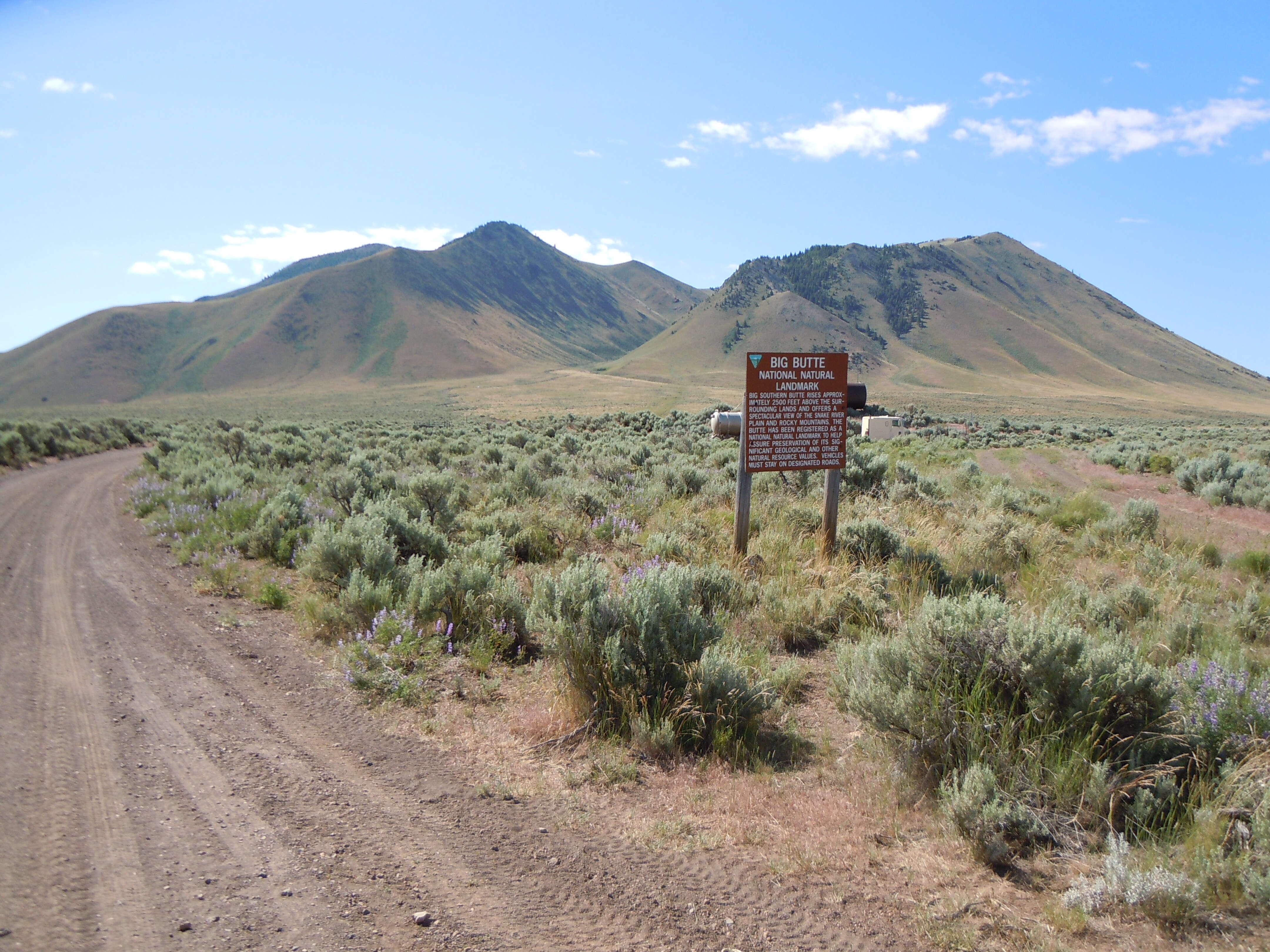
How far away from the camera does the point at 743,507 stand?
7465mm

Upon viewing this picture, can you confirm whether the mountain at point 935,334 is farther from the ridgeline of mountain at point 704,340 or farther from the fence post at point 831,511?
the fence post at point 831,511

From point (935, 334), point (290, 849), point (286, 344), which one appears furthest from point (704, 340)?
point (290, 849)

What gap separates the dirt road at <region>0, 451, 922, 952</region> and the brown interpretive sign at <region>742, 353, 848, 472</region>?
455cm

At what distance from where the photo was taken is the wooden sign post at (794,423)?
730cm

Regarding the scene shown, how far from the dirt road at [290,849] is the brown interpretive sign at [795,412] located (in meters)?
4.55

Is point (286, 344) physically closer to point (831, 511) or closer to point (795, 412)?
point (795, 412)

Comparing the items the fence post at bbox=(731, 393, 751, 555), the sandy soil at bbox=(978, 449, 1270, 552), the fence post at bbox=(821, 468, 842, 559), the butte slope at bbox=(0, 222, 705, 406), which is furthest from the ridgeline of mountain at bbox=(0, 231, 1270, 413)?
the fence post at bbox=(731, 393, 751, 555)

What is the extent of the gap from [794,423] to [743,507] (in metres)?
1.04

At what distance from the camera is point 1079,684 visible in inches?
140

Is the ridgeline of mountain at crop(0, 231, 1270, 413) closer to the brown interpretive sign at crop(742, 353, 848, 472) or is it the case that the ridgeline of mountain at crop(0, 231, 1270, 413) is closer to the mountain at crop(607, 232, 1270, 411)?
the mountain at crop(607, 232, 1270, 411)

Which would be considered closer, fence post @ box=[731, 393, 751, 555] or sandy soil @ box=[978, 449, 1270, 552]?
fence post @ box=[731, 393, 751, 555]

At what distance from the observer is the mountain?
125m

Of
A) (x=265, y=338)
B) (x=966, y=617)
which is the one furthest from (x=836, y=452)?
(x=265, y=338)

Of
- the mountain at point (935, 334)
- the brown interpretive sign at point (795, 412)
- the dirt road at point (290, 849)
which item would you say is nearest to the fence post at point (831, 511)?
the brown interpretive sign at point (795, 412)
